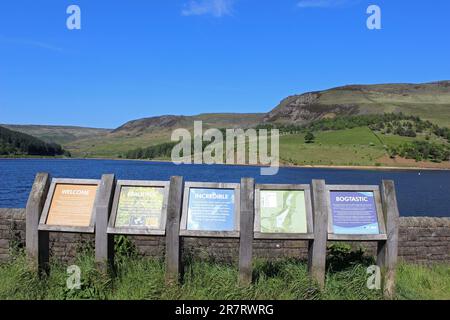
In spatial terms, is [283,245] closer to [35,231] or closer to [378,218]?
[378,218]

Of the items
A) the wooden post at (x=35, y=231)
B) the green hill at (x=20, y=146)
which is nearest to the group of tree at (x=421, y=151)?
the wooden post at (x=35, y=231)

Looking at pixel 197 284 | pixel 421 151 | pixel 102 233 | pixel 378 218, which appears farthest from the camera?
pixel 421 151

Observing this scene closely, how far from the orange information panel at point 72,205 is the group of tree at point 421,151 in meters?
124

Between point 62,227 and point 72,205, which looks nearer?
point 62,227

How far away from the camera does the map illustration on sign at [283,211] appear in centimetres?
650

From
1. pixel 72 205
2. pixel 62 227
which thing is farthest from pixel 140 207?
pixel 62 227

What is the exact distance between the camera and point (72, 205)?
670 centimetres

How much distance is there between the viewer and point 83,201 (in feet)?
22.1

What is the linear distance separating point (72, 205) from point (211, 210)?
6.79ft

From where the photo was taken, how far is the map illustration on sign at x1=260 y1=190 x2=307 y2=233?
6496 mm

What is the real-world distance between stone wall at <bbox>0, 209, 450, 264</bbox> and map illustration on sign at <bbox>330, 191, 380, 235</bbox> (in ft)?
9.81

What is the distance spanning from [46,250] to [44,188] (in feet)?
3.09

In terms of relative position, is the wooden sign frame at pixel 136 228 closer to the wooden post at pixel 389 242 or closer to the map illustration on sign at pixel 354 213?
the map illustration on sign at pixel 354 213

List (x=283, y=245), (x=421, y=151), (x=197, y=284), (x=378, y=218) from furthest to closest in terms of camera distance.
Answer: (x=421, y=151)
(x=283, y=245)
(x=378, y=218)
(x=197, y=284)
